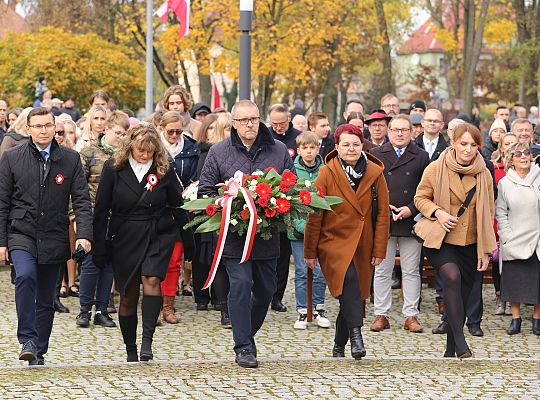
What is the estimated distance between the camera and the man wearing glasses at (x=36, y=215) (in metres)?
9.53

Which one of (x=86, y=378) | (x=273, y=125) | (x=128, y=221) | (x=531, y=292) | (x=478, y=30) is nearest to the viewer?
(x=86, y=378)

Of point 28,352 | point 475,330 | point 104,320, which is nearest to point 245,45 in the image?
point 104,320

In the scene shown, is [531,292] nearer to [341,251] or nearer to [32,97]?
[341,251]

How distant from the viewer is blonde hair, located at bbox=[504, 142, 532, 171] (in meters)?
12.4

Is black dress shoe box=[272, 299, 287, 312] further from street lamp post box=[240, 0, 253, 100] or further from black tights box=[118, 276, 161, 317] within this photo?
black tights box=[118, 276, 161, 317]

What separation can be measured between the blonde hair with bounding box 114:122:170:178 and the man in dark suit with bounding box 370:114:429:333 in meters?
3.20

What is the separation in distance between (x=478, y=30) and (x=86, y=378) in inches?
1234

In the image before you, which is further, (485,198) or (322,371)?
(485,198)

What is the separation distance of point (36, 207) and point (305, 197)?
2031 millimetres

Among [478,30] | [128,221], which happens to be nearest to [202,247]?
[128,221]

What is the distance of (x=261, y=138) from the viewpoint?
32.9 feet

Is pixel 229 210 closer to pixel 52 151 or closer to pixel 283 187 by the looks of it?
pixel 283 187

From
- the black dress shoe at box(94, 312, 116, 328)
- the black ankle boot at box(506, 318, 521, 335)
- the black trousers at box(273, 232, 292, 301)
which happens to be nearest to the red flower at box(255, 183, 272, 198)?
the black dress shoe at box(94, 312, 116, 328)

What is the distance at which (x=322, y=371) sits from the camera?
9445 mm
